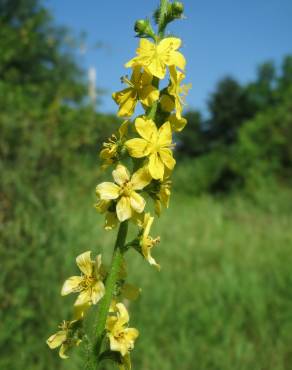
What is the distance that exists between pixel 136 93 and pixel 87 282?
59cm

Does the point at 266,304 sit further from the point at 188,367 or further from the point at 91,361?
the point at 91,361

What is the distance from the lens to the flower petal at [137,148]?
4.58 feet

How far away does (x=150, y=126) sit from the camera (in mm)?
1414

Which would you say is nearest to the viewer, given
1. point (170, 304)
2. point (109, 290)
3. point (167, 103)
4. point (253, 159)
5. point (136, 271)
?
point (109, 290)

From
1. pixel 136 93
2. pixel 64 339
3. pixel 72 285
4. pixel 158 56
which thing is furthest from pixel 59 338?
pixel 158 56

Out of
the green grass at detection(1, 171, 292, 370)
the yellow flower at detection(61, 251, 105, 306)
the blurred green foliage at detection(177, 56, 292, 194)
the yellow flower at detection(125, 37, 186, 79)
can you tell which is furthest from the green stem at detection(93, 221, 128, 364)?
the blurred green foliage at detection(177, 56, 292, 194)

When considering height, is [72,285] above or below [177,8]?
below

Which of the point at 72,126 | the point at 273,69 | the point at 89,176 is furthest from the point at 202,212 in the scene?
the point at 273,69

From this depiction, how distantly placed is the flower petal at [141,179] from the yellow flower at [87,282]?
24 cm

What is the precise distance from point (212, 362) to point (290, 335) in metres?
0.86

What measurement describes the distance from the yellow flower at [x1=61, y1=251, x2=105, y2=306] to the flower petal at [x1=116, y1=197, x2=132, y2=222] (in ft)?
0.51

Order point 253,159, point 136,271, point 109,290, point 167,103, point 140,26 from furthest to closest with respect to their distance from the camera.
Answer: point 253,159 → point 136,271 → point 140,26 → point 167,103 → point 109,290

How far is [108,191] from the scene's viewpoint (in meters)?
1.43

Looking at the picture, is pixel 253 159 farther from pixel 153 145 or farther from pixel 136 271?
pixel 153 145
